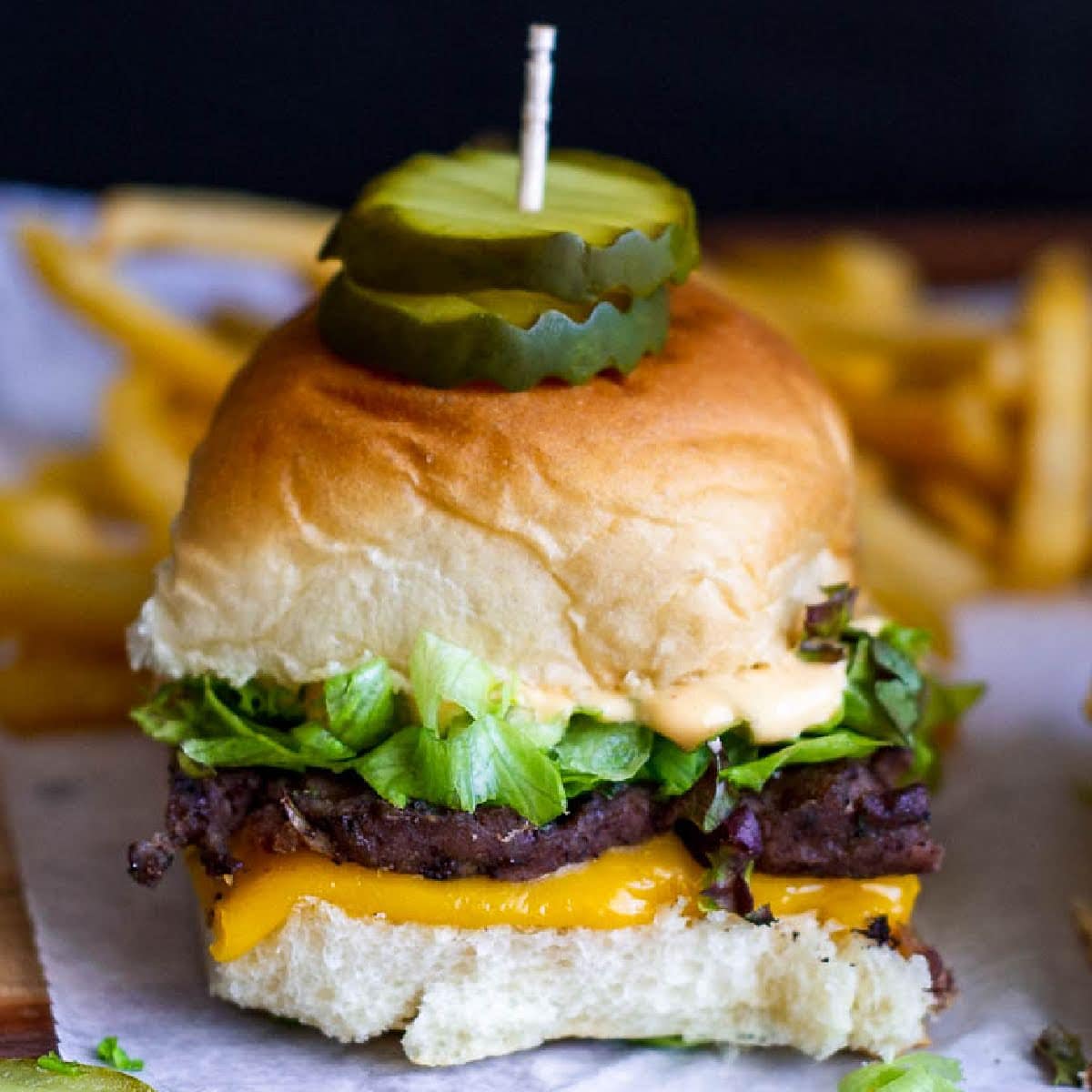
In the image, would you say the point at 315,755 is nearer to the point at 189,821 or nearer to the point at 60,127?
the point at 189,821

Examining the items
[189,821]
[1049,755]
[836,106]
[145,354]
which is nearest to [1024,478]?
[1049,755]

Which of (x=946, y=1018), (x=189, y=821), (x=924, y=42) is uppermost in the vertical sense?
(x=924, y=42)

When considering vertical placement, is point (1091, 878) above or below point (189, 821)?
below

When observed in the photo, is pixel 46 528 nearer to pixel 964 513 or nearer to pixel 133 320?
pixel 133 320

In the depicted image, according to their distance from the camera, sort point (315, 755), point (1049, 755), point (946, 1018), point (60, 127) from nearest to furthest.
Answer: point (315, 755)
point (946, 1018)
point (1049, 755)
point (60, 127)

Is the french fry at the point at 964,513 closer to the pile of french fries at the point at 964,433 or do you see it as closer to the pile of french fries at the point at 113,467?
the pile of french fries at the point at 964,433

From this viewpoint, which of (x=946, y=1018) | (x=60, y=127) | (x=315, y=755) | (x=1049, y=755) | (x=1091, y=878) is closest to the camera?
(x=315, y=755)

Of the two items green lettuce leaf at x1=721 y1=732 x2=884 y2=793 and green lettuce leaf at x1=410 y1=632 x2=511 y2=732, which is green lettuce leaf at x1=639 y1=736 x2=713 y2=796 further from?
green lettuce leaf at x1=410 y1=632 x2=511 y2=732

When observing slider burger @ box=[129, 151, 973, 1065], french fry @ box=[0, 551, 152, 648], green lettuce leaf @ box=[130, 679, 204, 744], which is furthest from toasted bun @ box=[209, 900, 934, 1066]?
french fry @ box=[0, 551, 152, 648]
